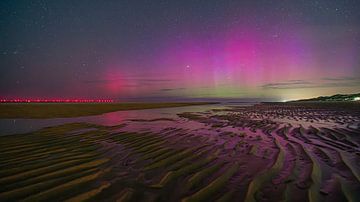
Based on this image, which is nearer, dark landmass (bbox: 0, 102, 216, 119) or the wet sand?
the wet sand

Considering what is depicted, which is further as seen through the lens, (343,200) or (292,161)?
(292,161)

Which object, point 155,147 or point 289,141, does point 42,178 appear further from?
point 289,141

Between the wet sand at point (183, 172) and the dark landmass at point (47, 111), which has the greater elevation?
the wet sand at point (183, 172)

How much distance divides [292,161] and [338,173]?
1.24 meters

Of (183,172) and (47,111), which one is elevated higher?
(183,172)

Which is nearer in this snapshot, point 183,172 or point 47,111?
point 183,172

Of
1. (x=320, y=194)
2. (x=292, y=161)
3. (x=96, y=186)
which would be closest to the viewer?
(x=320, y=194)

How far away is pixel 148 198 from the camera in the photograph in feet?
12.6

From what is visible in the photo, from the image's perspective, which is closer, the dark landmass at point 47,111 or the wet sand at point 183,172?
the wet sand at point 183,172

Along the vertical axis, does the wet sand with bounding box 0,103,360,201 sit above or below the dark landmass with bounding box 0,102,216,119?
above

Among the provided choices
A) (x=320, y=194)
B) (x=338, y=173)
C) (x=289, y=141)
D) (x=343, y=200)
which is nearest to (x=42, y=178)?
(x=320, y=194)

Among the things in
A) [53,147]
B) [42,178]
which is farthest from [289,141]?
[53,147]

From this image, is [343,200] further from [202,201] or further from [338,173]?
[202,201]

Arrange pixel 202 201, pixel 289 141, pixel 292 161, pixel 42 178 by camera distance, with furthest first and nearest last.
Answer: pixel 289 141, pixel 292 161, pixel 42 178, pixel 202 201
